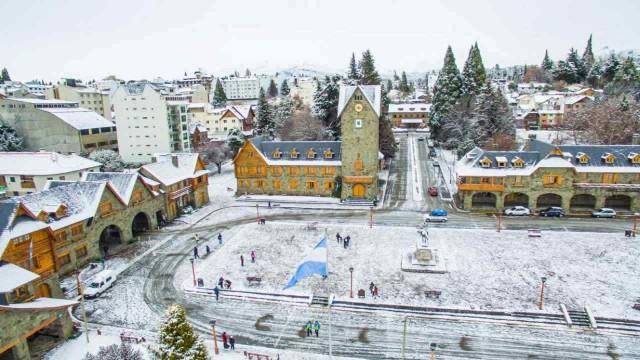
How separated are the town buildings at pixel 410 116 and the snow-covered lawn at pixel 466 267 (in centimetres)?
8528

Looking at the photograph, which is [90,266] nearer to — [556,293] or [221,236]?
[221,236]

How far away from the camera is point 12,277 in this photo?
2634cm

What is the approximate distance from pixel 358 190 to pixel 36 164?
4623 cm

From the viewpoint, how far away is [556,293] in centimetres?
3180

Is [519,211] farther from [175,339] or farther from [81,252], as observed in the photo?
[81,252]

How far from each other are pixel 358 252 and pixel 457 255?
977 centimetres

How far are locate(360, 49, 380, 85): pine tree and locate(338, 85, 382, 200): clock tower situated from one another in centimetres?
2774

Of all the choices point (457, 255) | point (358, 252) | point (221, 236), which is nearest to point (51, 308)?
point (221, 236)

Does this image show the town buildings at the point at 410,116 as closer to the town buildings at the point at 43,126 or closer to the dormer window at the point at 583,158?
the dormer window at the point at 583,158

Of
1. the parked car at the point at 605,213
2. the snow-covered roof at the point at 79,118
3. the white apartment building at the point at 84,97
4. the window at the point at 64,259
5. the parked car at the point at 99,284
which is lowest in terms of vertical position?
the parked car at the point at 99,284

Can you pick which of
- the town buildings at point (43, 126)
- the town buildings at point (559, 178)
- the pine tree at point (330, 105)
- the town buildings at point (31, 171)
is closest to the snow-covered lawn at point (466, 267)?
the town buildings at point (559, 178)

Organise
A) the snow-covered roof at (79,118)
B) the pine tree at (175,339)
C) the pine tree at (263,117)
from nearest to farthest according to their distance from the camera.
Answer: the pine tree at (175,339) < the snow-covered roof at (79,118) < the pine tree at (263,117)

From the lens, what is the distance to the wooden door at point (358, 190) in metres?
58.8

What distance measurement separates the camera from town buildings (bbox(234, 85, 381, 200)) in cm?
5684
